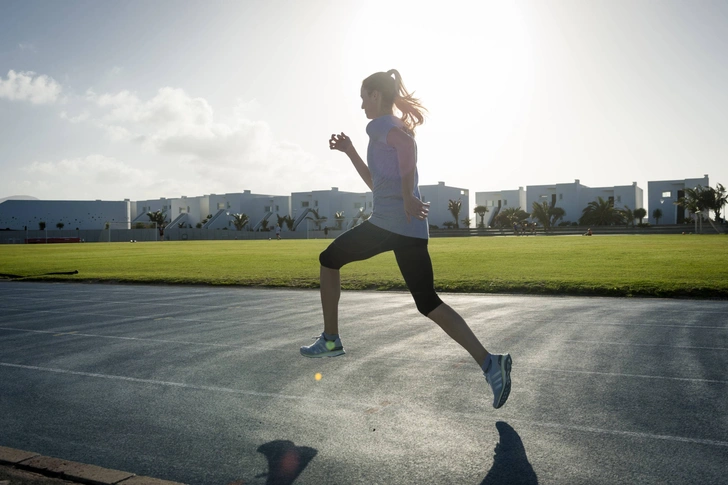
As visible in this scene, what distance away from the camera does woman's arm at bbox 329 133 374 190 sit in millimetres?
4344

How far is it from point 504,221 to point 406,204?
103 meters

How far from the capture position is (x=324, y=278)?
412cm

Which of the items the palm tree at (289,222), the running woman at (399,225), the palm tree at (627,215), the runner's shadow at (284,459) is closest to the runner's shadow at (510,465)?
the running woman at (399,225)

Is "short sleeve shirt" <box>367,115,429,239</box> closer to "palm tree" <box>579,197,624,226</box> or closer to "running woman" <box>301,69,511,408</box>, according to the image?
"running woman" <box>301,69,511,408</box>

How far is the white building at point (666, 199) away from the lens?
89.6 metres

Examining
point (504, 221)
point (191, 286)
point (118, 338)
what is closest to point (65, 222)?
point (504, 221)

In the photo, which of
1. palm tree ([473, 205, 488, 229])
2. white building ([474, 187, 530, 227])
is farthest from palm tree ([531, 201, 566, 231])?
palm tree ([473, 205, 488, 229])

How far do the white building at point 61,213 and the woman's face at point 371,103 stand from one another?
103200 mm

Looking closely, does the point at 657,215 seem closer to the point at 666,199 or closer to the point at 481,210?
the point at 666,199

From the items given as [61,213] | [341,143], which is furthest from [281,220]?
[341,143]

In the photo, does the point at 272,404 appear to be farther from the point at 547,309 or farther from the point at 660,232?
the point at 660,232

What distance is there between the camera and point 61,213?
10731 centimetres

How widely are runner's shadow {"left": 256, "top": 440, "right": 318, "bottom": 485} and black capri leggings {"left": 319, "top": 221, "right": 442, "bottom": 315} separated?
1178 millimetres

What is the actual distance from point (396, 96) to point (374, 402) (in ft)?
6.83
